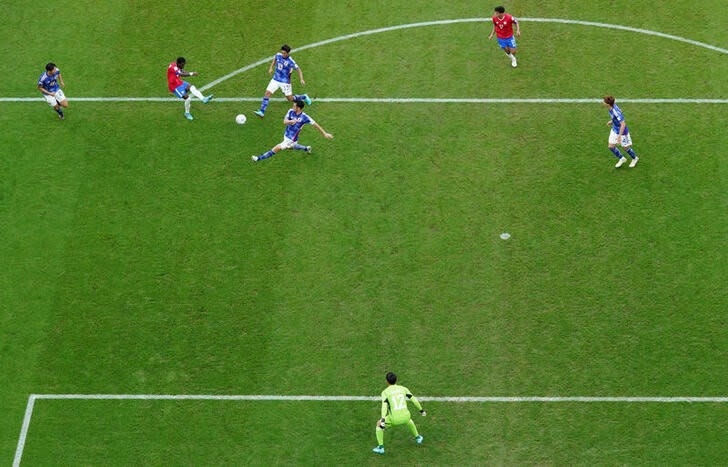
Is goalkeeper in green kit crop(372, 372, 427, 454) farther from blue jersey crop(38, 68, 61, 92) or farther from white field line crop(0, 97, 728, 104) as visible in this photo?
blue jersey crop(38, 68, 61, 92)

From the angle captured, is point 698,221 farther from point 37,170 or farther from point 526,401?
point 37,170

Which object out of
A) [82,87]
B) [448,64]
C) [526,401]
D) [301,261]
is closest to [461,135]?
[448,64]

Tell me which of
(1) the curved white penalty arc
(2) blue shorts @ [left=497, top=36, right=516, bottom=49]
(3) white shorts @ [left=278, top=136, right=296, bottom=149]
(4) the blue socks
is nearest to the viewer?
(4) the blue socks

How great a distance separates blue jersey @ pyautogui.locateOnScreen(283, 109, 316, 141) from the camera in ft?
80.7

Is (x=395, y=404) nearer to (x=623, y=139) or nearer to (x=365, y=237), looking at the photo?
(x=365, y=237)

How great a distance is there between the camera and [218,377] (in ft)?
71.1

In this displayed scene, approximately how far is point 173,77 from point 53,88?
3.24m

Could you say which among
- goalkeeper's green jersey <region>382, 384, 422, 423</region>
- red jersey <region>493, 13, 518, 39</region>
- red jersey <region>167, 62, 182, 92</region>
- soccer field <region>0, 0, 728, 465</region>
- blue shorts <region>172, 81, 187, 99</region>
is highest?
red jersey <region>493, 13, 518, 39</region>

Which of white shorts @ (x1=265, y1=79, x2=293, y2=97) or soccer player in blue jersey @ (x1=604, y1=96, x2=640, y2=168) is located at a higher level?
white shorts @ (x1=265, y1=79, x2=293, y2=97)

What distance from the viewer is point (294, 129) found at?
24.9 metres

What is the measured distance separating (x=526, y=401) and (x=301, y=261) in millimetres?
6220

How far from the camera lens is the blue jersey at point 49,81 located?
26062mm

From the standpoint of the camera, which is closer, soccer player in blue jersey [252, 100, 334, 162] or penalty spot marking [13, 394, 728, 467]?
penalty spot marking [13, 394, 728, 467]

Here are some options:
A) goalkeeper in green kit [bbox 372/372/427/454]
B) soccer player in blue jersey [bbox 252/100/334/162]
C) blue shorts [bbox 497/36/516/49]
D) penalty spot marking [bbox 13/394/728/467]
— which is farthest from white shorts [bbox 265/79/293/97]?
goalkeeper in green kit [bbox 372/372/427/454]
